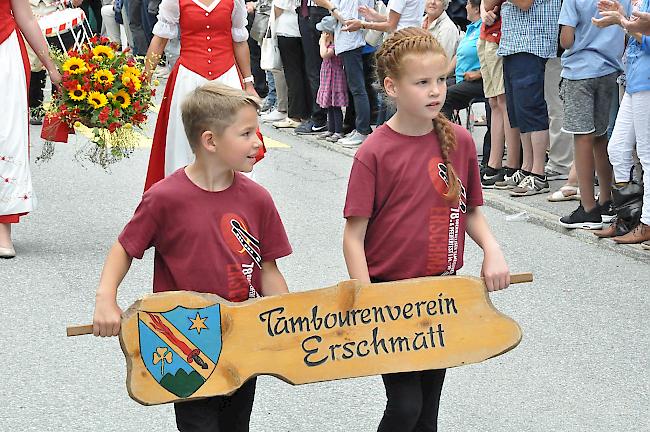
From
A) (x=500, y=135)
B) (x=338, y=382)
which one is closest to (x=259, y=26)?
(x=500, y=135)

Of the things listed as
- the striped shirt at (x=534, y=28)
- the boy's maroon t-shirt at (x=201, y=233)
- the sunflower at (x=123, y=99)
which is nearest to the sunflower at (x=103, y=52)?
the sunflower at (x=123, y=99)

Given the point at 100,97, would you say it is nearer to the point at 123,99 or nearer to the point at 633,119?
the point at 123,99

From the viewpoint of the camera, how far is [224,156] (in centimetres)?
358

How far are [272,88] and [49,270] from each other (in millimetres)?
7619

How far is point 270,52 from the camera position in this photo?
13.6m

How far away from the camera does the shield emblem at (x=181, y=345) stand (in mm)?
3357

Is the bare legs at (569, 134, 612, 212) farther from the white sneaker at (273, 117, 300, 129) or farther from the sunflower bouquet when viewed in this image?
the white sneaker at (273, 117, 300, 129)

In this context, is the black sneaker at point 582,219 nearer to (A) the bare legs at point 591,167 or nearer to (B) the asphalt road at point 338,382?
(A) the bare legs at point 591,167

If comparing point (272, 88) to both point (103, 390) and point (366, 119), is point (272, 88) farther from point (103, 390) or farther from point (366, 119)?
point (103, 390)

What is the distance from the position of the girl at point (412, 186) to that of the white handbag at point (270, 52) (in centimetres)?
976

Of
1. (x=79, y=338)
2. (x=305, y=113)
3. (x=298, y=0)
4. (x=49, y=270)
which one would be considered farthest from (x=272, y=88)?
(x=79, y=338)

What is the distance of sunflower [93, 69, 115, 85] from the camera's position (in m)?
7.44

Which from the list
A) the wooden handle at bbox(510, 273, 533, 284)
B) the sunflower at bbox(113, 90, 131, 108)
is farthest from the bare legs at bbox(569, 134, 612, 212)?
the wooden handle at bbox(510, 273, 533, 284)

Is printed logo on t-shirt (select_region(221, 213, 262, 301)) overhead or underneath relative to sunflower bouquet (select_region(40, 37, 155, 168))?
overhead
